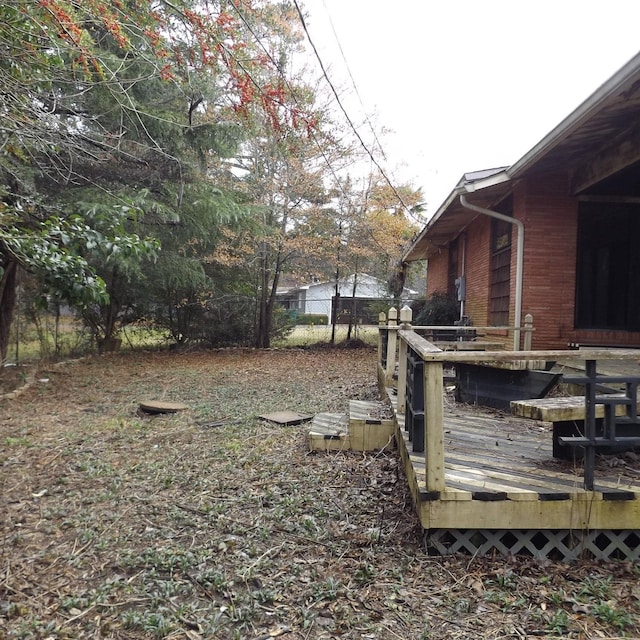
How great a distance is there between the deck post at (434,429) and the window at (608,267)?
522 cm

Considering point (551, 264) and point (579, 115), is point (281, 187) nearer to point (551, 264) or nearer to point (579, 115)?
point (551, 264)

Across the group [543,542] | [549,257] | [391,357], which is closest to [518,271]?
[549,257]

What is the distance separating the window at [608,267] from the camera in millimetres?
6652

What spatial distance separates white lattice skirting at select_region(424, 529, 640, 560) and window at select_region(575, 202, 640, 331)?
487 centimetres

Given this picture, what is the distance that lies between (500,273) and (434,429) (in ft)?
20.3

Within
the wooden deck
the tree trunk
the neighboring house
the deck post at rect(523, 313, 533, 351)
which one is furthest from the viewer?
the tree trunk

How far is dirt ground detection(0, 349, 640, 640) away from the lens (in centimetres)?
213

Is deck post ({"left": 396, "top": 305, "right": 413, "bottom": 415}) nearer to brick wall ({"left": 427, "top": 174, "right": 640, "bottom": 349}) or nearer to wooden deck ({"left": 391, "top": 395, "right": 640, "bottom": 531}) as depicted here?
wooden deck ({"left": 391, "top": 395, "right": 640, "bottom": 531})

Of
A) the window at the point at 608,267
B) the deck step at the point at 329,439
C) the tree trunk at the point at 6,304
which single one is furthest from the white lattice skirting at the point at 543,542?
the tree trunk at the point at 6,304

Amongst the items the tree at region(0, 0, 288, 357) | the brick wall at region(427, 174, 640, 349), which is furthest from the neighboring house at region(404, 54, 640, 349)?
the tree at region(0, 0, 288, 357)

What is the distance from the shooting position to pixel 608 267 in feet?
23.3

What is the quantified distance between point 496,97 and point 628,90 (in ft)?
29.4

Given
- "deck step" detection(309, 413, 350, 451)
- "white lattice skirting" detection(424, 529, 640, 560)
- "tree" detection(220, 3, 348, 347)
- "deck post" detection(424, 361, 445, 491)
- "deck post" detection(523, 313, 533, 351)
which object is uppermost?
"tree" detection(220, 3, 348, 347)

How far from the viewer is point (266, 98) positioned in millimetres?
4191
